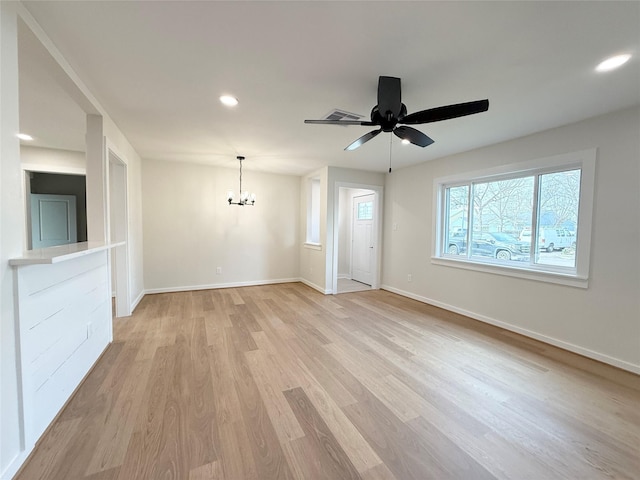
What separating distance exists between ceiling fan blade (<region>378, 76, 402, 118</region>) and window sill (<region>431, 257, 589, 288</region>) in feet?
8.73

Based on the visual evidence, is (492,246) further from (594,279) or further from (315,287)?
(315,287)

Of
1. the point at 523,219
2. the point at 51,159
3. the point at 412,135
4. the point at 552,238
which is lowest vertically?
the point at 552,238

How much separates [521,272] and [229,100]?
153 inches

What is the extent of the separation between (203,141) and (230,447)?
11.6 feet

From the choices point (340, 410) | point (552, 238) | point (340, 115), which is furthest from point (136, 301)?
point (552, 238)

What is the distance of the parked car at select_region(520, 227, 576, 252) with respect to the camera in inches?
116

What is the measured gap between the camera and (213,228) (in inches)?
207

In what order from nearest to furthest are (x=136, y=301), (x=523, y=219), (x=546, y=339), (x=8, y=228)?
(x=8, y=228), (x=546, y=339), (x=523, y=219), (x=136, y=301)

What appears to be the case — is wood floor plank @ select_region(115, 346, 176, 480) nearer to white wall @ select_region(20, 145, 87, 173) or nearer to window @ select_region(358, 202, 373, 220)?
white wall @ select_region(20, 145, 87, 173)

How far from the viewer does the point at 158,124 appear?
303 centimetres

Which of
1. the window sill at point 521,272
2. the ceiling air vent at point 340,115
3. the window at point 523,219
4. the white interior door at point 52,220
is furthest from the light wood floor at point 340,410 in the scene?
the white interior door at point 52,220

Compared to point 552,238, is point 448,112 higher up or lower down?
higher up

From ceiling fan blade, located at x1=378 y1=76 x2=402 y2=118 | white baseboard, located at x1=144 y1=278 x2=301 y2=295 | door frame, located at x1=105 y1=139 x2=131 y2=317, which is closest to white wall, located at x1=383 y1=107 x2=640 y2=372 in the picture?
ceiling fan blade, located at x1=378 y1=76 x2=402 y2=118

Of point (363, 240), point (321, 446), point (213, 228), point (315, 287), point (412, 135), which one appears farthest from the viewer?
point (363, 240)
